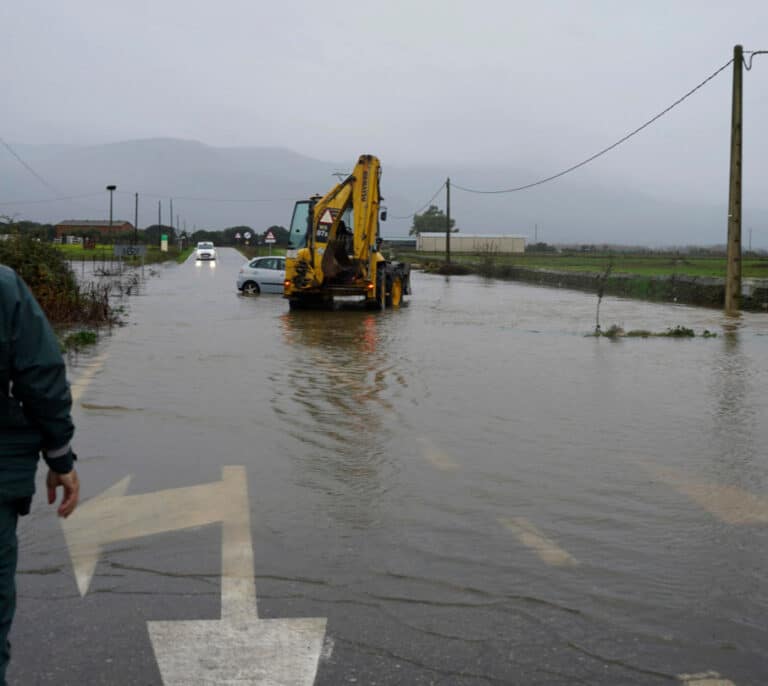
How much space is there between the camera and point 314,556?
541cm

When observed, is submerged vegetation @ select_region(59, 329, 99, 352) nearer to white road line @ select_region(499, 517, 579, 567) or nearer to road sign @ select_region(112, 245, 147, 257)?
white road line @ select_region(499, 517, 579, 567)

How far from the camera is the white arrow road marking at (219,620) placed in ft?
13.1

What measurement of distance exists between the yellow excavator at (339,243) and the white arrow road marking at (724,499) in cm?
1929

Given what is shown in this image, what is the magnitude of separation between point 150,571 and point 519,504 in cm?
253

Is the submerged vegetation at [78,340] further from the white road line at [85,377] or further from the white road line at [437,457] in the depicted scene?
the white road line at [437,457]

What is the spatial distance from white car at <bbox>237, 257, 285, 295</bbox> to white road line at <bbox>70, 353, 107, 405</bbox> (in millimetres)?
19154

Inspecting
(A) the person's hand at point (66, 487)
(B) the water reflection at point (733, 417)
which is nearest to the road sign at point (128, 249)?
(B) the water reflection at point (733, 417)

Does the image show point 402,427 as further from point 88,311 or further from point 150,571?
point 88,311

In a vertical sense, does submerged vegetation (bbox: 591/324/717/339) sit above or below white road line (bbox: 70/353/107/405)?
above

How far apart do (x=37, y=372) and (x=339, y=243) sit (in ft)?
79.0

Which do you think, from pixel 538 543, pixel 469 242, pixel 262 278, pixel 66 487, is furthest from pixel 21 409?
pixel 469 242

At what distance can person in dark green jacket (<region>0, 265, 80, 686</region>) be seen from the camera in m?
3.29

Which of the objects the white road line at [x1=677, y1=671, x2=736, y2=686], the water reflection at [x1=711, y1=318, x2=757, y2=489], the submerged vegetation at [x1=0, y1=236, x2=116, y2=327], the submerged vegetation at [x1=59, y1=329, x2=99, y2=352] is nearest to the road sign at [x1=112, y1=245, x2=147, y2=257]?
the submerged vegetation at [x1=0, y1=236, x2=116, y2=327]

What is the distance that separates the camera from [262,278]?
3419cm
